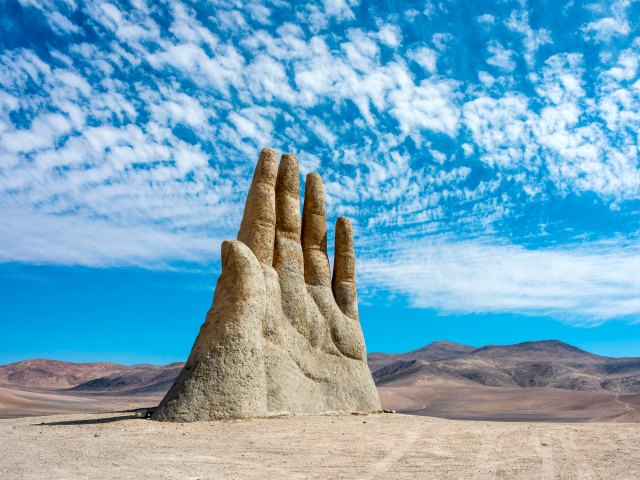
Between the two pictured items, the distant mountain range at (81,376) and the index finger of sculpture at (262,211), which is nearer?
the index finger of sculpture at (262,211)

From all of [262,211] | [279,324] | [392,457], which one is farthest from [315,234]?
[392,457]

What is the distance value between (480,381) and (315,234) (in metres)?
62.9

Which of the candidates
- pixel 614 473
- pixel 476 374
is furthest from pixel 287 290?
pixel 476 374

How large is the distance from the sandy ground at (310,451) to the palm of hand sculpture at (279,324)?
0.85 metres

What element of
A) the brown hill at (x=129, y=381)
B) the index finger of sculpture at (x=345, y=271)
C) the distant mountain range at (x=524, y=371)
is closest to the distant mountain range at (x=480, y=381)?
the brown hill at (x=129, y=381)

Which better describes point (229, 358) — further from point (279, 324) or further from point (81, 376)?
point (81, 376)

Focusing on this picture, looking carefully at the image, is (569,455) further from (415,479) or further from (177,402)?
(177,402)

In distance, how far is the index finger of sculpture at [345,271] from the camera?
19188 mm

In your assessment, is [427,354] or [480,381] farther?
[427,354]

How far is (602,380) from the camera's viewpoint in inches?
3066

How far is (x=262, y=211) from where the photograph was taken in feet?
55.9

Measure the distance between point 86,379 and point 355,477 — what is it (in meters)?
127

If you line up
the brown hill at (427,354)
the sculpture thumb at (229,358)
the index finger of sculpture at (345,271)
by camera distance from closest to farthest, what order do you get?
the sculpture thumb at (229,358)
the index finger of sculpture at (345,271)
the brown hill at (427,354)

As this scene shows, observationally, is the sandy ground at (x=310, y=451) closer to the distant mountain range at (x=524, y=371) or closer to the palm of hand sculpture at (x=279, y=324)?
the palm of hand sculpture at (x=279, y=324)
